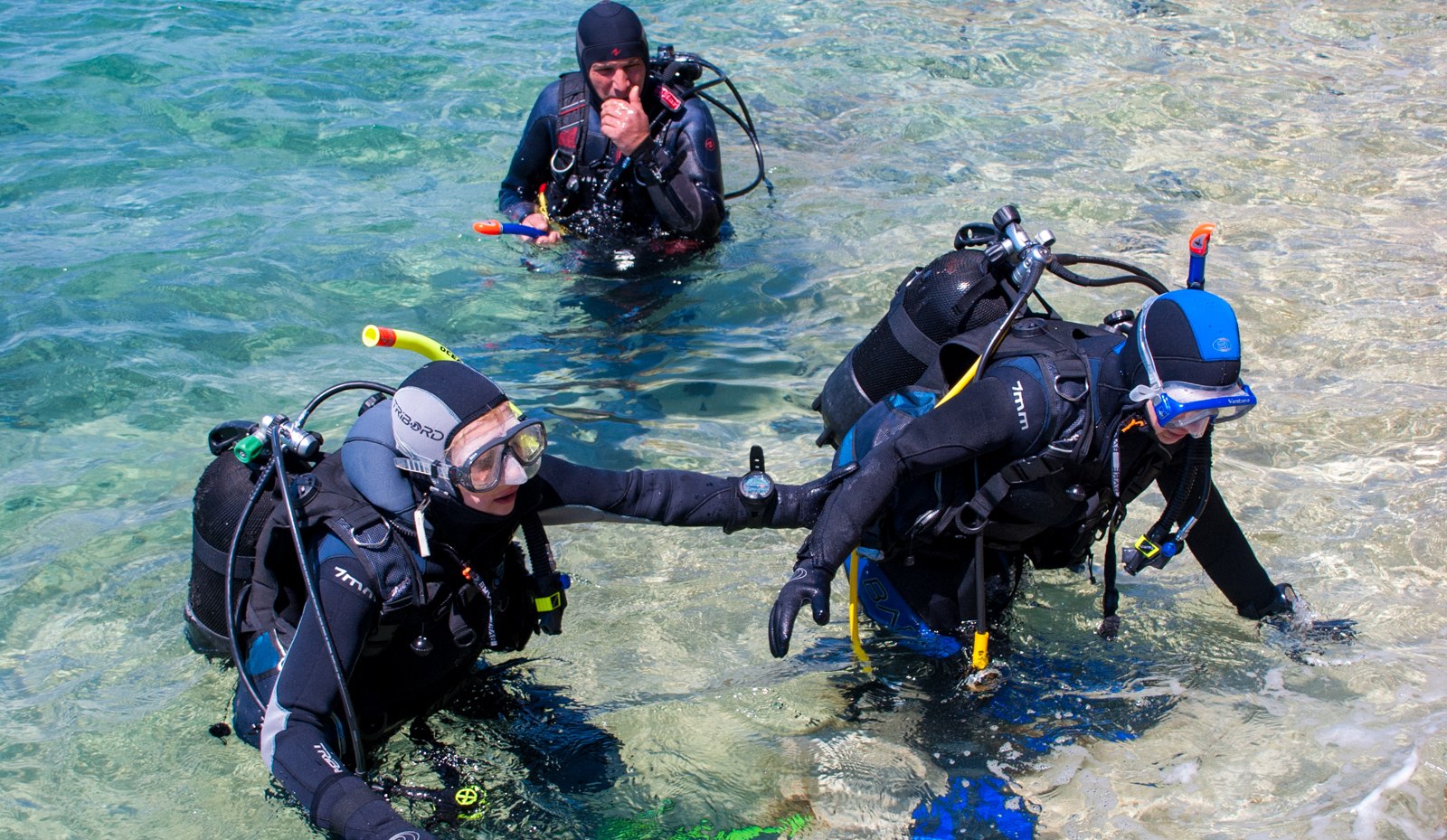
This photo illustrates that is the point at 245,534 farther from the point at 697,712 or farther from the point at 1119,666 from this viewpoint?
the point at 1119,666

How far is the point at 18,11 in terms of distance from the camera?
1032cm

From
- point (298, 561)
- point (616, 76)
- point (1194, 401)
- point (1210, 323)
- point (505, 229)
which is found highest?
point (616, 76)

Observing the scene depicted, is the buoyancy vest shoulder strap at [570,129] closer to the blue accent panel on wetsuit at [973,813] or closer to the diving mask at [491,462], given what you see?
the diving mask at [491,462]

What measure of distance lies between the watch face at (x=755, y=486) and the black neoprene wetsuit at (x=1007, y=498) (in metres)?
0.17

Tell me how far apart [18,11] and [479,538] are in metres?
10.0

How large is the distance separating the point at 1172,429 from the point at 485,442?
5.64 feet

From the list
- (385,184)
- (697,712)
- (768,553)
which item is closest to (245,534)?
(697,712)

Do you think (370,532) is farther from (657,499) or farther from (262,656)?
(657,499)

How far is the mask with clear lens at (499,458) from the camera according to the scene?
2.75m

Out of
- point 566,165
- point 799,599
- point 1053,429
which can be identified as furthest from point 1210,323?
point 566,165

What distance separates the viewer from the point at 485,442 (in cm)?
278

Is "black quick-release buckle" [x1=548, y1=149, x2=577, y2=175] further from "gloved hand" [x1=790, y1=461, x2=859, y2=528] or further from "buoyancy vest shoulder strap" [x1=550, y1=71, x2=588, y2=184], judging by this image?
"gloved hand" [x1=790, y1=461, x2=859, y2=528]

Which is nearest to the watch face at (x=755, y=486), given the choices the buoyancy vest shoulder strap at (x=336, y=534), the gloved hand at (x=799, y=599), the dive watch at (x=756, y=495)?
the dive watch at (x=756, y=495)

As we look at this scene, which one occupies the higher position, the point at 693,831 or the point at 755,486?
the point at 755,486
